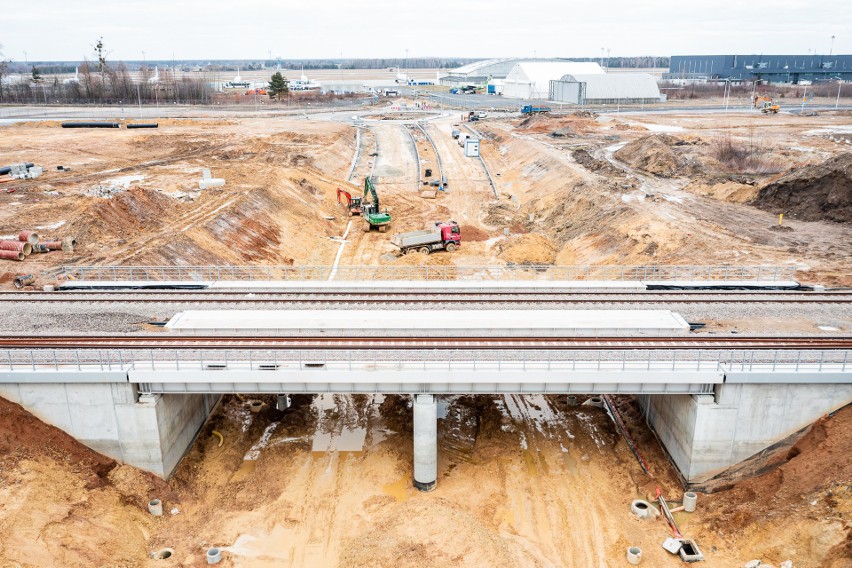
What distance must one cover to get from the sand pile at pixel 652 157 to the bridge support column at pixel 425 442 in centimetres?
4391

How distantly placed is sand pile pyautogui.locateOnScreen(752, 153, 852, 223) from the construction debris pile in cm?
4752

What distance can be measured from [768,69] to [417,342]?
180733mm

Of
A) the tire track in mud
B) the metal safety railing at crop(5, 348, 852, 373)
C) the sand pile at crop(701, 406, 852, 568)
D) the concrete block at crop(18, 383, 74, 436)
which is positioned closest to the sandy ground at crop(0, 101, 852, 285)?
the metal safety railing at crop(5, 348, 852, 373)

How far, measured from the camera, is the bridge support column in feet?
74.7

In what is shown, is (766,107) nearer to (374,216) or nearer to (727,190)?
(727,190)

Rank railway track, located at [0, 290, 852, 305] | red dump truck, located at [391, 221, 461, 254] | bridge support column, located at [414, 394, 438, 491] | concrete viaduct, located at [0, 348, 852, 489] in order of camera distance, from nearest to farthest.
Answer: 1. concrete viaduct, located at [0, 348, 852, 489]
2. bridge support column, located at [414, 394, 438, 491]
3. railway track, located at [0, 290, 852, 305]
4. red dump truck, located at [391, 221, 461, 254]

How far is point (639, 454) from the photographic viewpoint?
25438 millimetres

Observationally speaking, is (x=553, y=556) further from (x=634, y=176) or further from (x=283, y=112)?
(x=283, y=112)

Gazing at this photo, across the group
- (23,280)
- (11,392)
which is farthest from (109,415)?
(23,280)

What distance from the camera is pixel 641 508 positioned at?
22.4 meters

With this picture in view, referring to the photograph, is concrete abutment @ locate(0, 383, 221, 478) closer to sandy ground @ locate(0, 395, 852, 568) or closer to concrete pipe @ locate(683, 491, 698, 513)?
sandy ground @ locate(0, 395, 852, 568)

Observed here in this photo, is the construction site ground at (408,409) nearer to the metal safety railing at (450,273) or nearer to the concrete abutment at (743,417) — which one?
the concrete abutment at (743,417)

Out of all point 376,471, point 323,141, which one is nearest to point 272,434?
point 376,471

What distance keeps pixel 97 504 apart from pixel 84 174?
148 feet
